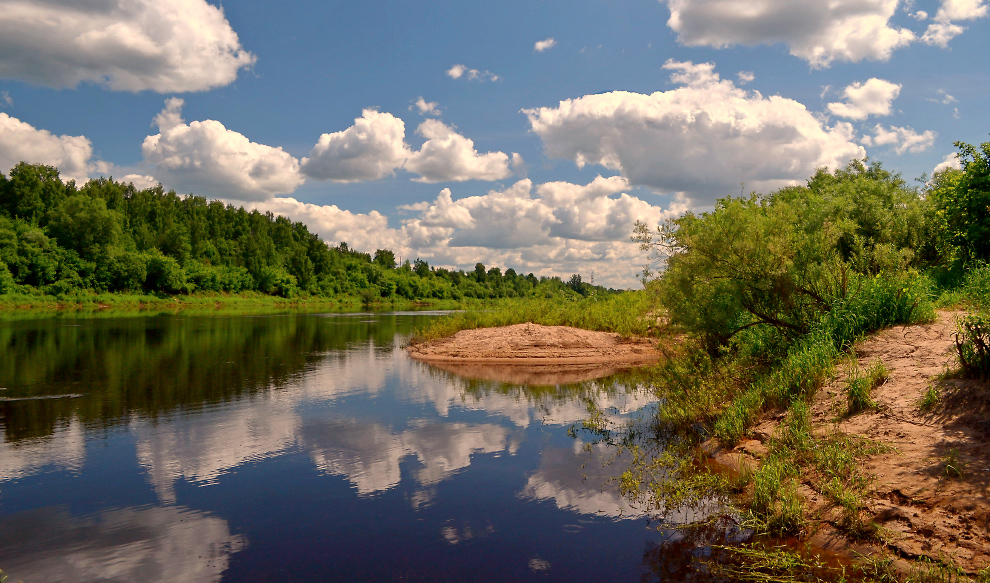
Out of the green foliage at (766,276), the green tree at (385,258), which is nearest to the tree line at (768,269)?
the green foliage at (766,276)

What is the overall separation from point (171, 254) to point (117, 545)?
11817 cm

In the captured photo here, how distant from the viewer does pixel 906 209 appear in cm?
2195

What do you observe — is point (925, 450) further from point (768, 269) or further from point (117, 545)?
point (117, 545)

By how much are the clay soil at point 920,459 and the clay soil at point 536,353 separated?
12256 millimetres

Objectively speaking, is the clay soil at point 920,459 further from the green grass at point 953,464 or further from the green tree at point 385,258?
the green tree at point 385,258

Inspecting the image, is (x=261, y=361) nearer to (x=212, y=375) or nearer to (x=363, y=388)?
(x=212, y=375)

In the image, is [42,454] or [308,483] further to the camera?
[42,454]

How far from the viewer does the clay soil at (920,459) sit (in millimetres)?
6512

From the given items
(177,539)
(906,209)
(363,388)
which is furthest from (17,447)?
(906,209)

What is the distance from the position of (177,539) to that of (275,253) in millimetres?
134276

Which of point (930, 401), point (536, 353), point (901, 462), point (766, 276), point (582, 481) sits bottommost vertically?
point (582, 481)

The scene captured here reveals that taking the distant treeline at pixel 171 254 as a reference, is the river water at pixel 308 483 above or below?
below

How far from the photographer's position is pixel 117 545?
739 cm

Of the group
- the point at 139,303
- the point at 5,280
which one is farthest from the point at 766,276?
the point at 139,303
